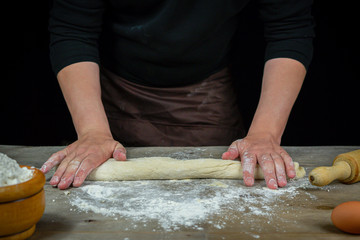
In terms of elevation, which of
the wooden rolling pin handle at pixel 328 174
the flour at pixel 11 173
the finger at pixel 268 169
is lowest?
the finger at pixel 268 169

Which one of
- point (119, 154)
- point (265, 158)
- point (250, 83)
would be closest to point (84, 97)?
point (119, 154)

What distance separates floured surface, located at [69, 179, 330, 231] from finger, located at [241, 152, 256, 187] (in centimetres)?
3

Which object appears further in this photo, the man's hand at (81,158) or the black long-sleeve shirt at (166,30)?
the black long-sleeve shirt at (166,30)

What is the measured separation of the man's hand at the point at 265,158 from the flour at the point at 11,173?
0.72 m

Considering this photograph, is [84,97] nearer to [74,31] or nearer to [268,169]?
[74,31]

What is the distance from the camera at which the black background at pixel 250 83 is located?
2953mm

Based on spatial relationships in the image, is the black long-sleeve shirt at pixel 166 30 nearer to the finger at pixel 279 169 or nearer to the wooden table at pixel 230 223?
the finger at pixel 279 169

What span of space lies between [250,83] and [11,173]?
2444 mm

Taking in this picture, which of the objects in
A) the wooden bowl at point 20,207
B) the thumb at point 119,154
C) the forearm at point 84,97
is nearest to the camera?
the wooden bowl at point 20,207

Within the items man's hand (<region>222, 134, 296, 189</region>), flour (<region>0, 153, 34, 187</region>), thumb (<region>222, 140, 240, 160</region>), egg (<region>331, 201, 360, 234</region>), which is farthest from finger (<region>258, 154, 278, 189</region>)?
flour (<region>0, 153, 34, 187</region>)

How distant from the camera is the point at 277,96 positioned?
169cm

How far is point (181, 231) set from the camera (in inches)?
37.9

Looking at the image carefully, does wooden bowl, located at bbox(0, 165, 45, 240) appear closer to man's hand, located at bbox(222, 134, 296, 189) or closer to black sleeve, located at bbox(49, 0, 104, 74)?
man's hand, located at bbox(222, 134, 296, 189)

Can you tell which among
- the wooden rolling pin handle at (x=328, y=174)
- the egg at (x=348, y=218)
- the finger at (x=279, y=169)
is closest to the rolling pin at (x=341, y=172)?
the wooden rolling pin handle at (x=328, y=174)
